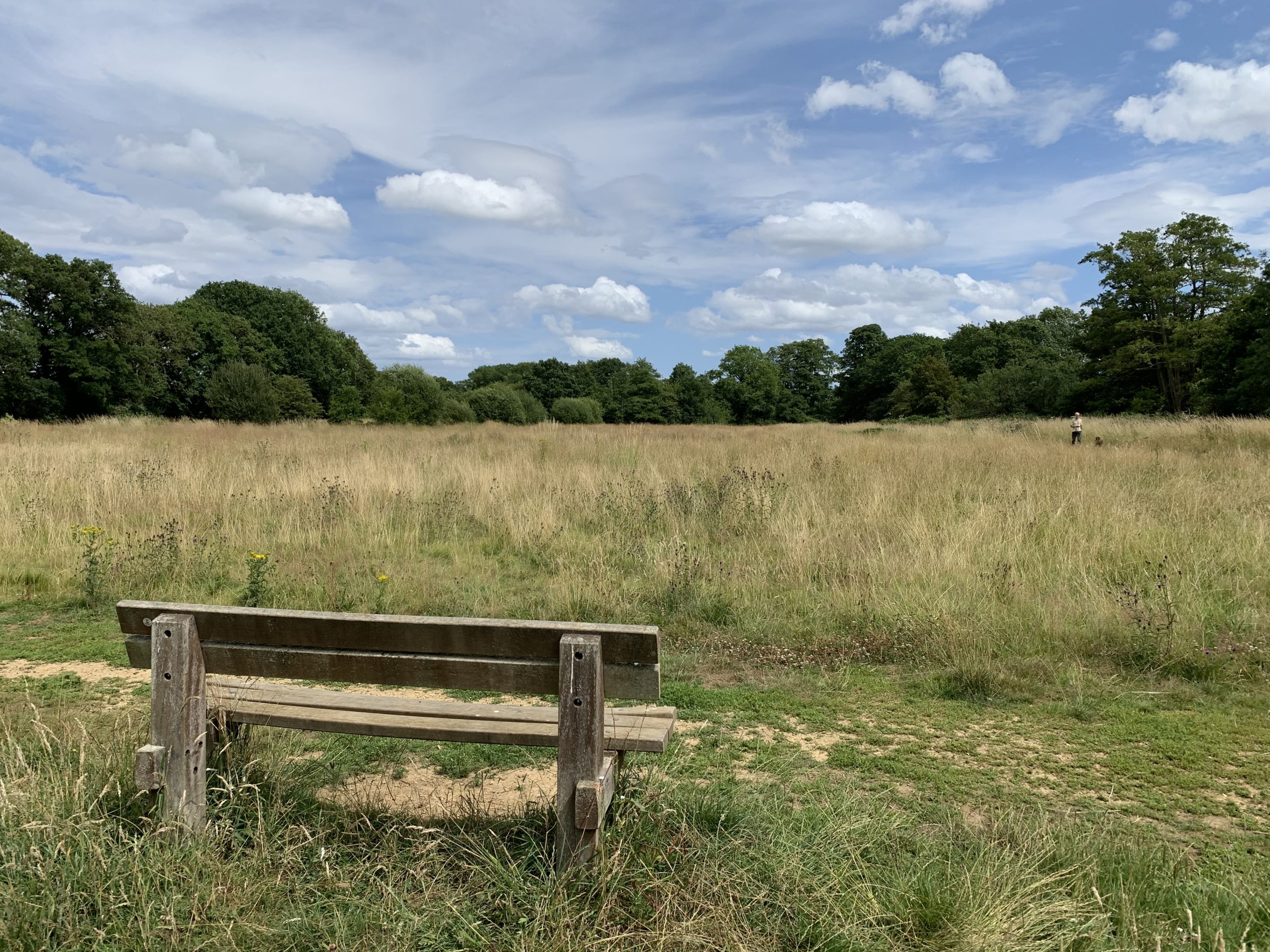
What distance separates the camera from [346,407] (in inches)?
1662

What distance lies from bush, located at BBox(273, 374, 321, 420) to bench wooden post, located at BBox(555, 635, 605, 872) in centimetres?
5196

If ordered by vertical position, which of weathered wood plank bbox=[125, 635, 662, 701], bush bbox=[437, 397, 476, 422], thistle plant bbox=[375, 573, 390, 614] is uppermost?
bush bbox=[437, 397, 476, 422]

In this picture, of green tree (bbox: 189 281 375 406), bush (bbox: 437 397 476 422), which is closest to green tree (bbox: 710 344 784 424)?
green tree (bbox: 189 281 375 406)

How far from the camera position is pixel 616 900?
2424 mm

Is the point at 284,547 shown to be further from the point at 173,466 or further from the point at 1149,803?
the point at 1149,803

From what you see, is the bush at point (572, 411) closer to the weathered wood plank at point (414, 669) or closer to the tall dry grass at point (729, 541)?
the tall dry grass at point (729, 541)

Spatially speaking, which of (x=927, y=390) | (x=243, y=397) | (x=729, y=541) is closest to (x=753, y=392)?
(x=927, y=390)

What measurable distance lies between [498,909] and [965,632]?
4.30m

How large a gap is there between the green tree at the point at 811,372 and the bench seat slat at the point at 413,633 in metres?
85.6

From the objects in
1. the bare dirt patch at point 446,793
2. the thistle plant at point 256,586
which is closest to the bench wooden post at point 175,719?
the bare dirt patch at point 446,793

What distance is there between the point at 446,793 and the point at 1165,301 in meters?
49.2

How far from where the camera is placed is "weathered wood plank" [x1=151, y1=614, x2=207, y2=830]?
8.89 feet

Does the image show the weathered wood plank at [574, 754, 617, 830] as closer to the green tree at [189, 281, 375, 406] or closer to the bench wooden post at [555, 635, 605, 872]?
the bench wooden post at [555, 635, 605, 872]

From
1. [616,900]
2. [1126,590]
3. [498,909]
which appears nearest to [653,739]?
[616,900]
